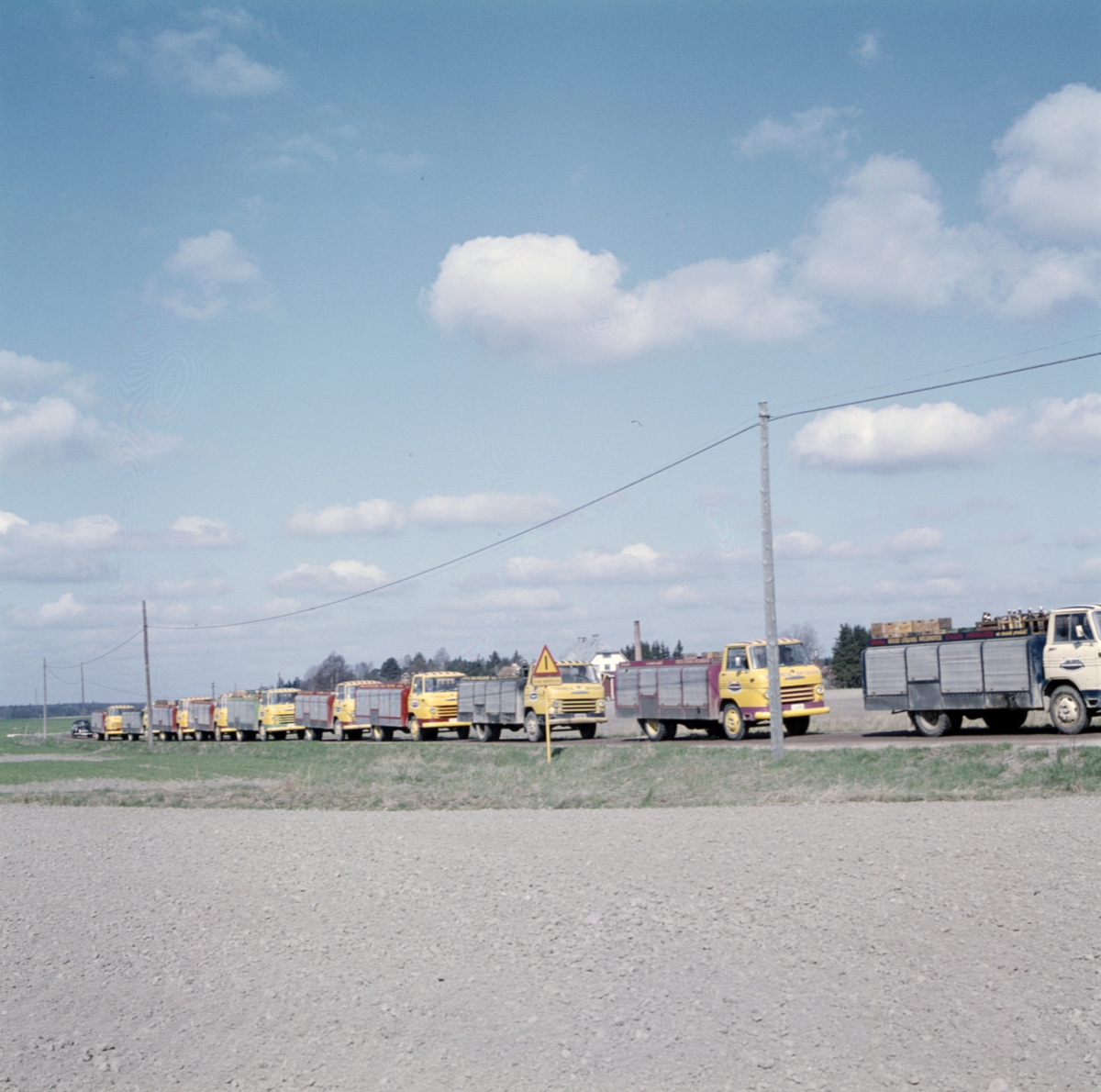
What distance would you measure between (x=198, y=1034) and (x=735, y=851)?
6.58 metres

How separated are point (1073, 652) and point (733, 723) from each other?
1083 cm

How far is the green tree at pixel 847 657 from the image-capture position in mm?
128625

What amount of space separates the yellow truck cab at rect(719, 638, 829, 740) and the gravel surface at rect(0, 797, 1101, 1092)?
62.7ft

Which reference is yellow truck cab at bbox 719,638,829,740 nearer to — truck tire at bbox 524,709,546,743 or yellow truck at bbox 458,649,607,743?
yellow truck at bbox 458,649,607,743

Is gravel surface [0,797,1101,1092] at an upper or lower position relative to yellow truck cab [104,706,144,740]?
upper

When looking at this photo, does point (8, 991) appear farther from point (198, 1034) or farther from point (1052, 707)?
point (1052, 707)

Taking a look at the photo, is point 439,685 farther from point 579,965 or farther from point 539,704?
point 579,965

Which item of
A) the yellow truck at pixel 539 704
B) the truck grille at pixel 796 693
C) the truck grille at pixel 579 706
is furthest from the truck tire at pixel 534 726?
the truck grille at pixel 796 693

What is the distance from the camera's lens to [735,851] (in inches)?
478

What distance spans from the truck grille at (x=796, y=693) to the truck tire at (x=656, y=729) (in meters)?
5.23

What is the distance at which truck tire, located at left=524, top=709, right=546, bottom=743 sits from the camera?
40.4 m

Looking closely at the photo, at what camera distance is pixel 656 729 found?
122 ft

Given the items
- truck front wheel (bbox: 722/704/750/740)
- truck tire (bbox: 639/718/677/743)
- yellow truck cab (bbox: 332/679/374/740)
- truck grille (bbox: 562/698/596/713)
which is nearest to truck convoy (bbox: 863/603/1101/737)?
truck front wheel (bbox: 722/704/750/740)

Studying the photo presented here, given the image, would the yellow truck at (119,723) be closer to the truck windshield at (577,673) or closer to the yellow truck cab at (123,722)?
the yellow truck cab at (123,722)
